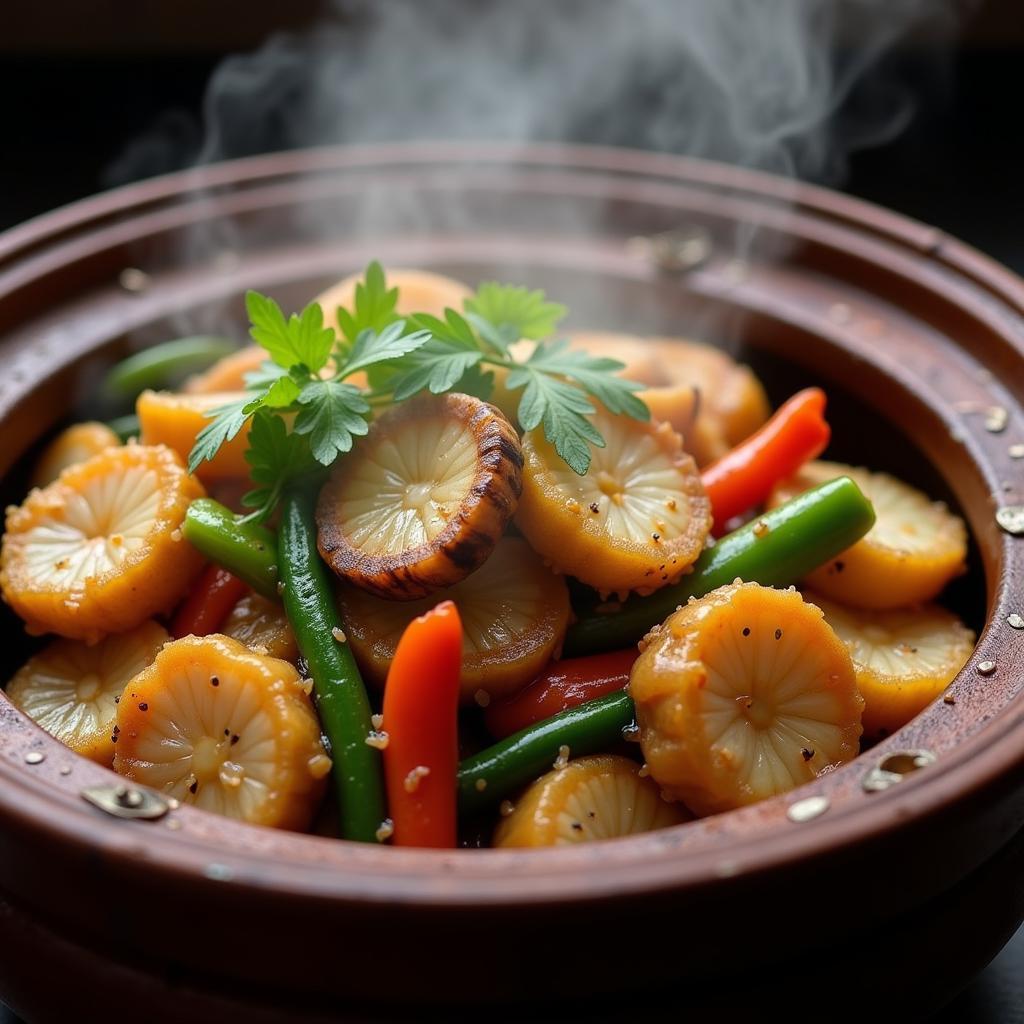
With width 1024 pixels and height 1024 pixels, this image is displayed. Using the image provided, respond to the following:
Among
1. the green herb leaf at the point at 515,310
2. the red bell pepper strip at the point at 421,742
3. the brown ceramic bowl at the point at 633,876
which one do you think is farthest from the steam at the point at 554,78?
the red bell pepper strip at the point at 421,742

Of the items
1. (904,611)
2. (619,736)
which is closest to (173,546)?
(619,736)

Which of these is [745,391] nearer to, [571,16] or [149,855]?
[149,855]

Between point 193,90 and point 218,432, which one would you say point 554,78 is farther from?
point 218,432

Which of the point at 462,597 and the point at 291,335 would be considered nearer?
the point at 462,597

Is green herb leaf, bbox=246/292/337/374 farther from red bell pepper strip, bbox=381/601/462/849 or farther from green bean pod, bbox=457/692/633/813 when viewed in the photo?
green bean pod, bbox=457/692/633/813

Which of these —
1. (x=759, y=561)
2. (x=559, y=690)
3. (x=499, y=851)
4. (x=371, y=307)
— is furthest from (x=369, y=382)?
(x=499, y=851)

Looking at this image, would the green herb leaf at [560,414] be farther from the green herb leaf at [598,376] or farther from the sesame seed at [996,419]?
the sesame seed at [996,419]
